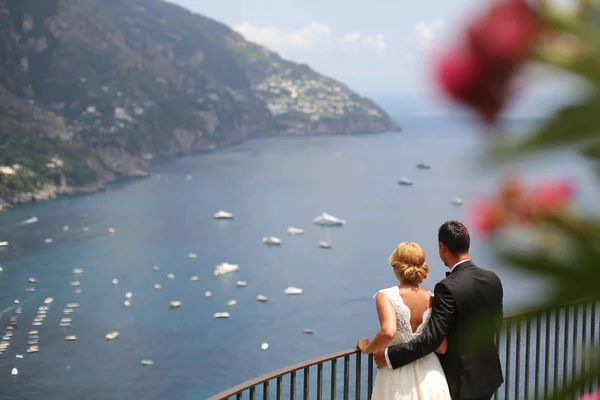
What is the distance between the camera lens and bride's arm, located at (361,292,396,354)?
280cm

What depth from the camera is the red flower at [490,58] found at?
11.4 inches

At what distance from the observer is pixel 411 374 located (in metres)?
2.92

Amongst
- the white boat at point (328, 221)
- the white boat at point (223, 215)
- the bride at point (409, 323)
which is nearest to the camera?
the bride at point (409, 323)

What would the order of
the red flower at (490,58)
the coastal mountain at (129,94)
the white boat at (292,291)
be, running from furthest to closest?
the coastal mountain at (129,94)
the white boat at (292,291)
the red flower at (490,58)

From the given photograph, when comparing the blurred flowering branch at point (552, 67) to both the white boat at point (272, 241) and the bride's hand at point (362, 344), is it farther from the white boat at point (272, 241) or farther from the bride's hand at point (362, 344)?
the white boat at point (272, 241)

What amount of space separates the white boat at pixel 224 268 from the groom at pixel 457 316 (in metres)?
50.4

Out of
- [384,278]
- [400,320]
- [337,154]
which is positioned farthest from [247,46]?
[400,320]

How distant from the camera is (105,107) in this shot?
9656 centimetres

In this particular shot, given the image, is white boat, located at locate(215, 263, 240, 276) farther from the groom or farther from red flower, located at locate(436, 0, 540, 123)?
red flower, located at locate(436, 0, 540, 123)

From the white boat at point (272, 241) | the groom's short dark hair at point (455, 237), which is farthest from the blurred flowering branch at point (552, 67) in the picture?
the white boat at point (272, 241)

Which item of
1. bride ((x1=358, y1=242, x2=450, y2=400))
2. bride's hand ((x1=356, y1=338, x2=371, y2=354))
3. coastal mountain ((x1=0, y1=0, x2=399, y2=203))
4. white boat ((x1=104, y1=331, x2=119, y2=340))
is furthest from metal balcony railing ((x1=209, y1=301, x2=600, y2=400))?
coastal mountain ((x1=0, y1=0, x2=399, y2=203))

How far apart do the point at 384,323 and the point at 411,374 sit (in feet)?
0.79

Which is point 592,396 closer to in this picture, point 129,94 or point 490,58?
point 490,58

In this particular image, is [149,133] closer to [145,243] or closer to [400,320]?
[145,243]
